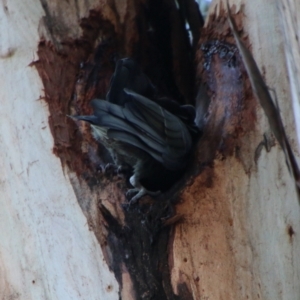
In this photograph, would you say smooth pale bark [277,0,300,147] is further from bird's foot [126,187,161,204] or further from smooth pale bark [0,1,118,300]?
smooth pale bark [0,1,118,300]

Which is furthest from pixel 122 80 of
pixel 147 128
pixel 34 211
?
pixel 34 211

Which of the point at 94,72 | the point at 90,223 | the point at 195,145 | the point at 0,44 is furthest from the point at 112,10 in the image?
the point at 90,223

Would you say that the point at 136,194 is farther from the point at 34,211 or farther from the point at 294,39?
the point at 294,39

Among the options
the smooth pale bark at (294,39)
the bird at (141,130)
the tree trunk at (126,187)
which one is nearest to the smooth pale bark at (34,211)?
the tree trunk at (126,187)

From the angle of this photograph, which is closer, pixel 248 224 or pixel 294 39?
pixel 294 39

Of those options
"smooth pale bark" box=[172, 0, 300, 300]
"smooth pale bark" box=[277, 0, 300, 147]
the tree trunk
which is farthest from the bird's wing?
"smooth pale bark" box=[277, 0, 300, 147]

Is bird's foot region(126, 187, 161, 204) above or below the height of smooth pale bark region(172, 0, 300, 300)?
above

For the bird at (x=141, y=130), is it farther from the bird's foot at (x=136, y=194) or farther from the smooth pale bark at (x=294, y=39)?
the smooth pale bark at (x=294, y=39)
